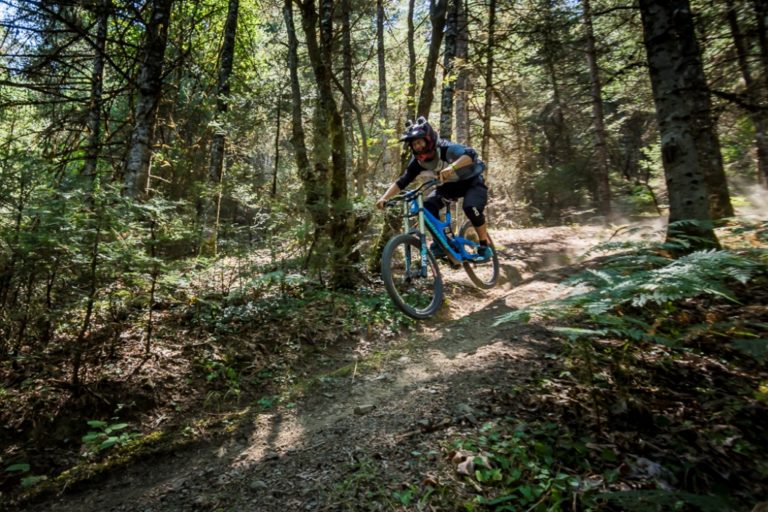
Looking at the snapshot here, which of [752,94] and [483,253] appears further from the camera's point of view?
[483,253]

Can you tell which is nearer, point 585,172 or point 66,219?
point 66,219

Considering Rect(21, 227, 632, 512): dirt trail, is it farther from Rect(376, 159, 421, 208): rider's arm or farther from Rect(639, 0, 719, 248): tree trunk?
Rect(639, 0, 719, 248): tree trunk

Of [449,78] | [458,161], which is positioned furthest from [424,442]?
[449,78]

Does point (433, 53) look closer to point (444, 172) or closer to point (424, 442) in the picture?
point (444, 172)

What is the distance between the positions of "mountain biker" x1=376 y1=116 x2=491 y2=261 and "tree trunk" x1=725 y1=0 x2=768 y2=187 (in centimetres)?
343

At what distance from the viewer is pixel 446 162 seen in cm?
614

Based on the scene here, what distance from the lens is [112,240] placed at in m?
4.57

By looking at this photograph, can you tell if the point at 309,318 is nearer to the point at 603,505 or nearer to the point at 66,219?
the point at 66,219

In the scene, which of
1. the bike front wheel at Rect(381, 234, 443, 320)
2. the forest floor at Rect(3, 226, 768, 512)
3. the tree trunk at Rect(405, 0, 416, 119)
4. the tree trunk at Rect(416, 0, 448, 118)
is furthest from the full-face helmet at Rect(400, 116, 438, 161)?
the tree trunk at Rect(405, 0, 416, 119)

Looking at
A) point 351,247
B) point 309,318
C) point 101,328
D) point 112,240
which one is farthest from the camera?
point 351,247

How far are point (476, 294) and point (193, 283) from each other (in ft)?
16.9

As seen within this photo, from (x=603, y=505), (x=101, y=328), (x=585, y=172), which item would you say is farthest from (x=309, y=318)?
(x=585, y=172)

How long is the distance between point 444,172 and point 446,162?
2.39ft

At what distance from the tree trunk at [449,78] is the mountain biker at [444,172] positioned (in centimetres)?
317
